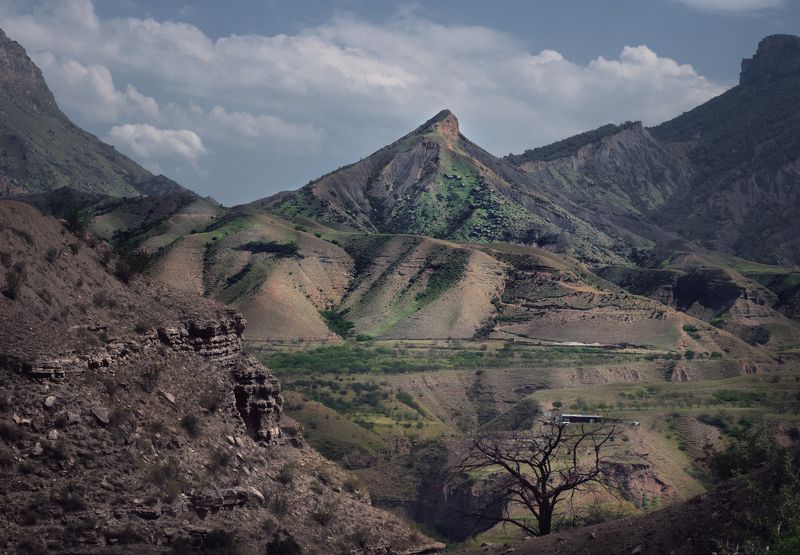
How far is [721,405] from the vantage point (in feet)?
279

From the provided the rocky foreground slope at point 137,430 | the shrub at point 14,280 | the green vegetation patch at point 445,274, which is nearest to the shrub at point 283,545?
the rocky foreground slope at point 137,430

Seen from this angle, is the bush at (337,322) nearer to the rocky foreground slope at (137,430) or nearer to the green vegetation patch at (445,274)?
the green vegetation patch at (445,274)

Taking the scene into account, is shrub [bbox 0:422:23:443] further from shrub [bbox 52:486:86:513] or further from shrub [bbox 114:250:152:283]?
shrub [bbox 114:250:152:283]

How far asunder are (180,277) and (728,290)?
92719 mm

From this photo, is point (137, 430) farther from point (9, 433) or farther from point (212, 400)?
point (212, 400)

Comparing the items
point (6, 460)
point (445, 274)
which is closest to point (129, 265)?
point (6, 460)

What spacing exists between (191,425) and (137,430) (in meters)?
2.25

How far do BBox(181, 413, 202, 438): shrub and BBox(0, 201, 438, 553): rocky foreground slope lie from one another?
0.04 m

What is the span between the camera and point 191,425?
1174 inches

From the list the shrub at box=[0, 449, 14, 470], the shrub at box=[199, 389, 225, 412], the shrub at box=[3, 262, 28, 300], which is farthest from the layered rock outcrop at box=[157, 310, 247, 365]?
the shrub at box=[0, 449, 14, 470]

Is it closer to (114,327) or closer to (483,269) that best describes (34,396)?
(114,327)

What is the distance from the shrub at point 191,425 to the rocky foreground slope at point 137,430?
43mm

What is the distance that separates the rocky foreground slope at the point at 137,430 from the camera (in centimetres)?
2469

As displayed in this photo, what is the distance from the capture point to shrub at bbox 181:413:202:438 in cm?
2964
